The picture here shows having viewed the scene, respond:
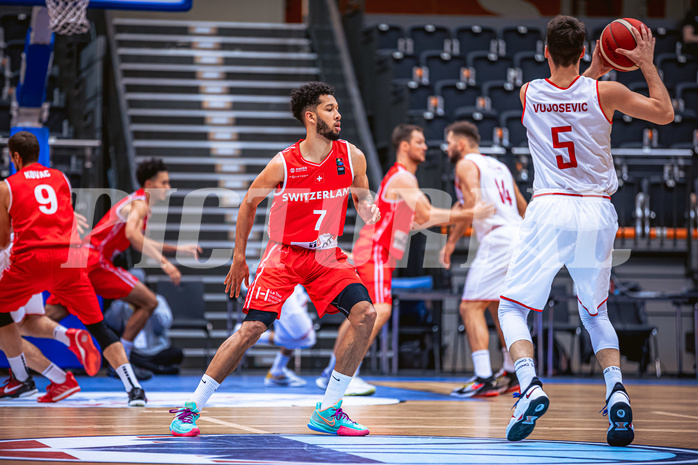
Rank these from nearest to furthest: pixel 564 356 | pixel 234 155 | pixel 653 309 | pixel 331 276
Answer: pixel 331 276 → pixel 564 356 → pixel 653 309 → pixel 234 155

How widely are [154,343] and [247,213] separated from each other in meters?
5.43

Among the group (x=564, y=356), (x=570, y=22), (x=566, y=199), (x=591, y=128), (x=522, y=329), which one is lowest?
(x=564, y=356)

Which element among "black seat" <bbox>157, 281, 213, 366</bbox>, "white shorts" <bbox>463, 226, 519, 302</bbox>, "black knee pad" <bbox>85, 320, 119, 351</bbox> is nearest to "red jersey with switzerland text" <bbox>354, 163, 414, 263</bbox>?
"white shorts" <bbox>463, 226, 519, 302</bbox>

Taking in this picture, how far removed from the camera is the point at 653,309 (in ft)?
35.8

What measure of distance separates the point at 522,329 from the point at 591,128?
40.8 inches

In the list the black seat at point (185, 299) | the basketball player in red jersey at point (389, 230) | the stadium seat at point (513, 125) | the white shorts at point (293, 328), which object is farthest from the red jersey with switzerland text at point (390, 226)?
the stadium seat at point (513, 125)

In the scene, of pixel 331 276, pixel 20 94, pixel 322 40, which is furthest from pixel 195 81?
pixel 331 276

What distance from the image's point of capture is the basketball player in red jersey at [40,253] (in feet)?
18.2

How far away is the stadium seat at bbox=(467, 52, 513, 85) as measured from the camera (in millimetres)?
13961

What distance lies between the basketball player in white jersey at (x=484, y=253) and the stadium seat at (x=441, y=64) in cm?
718

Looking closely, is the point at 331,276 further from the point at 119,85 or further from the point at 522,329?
the point at 119,85

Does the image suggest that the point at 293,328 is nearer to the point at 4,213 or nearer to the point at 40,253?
the point at 40,253

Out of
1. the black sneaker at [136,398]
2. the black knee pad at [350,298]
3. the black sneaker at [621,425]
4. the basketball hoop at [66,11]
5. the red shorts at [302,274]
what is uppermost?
the basketball hoop at [66,11]

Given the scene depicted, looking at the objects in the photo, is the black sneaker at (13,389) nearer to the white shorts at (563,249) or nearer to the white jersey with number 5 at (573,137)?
the white shorts at (563,249)
